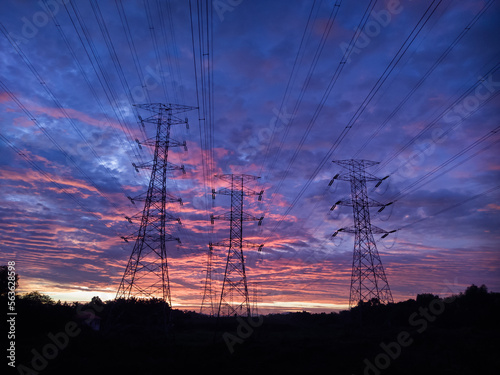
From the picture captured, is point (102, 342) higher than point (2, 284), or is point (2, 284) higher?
point (2, 284)

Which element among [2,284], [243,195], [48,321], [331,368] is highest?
[243,195]

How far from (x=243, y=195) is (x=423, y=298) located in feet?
220

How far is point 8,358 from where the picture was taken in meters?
29.9

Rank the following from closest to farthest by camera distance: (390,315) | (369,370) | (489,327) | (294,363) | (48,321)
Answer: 1. (369,370)
2. (294,363)
3. (48,321)
4. (489,327)
5. (390,315)

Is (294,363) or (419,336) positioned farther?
(419,336)

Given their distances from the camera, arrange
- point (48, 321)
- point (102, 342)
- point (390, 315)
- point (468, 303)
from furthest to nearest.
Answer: point (468, 303) → point (390, 315) → point (48, 321) → point (102, 342)

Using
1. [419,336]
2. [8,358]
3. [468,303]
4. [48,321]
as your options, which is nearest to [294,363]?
[419,336]

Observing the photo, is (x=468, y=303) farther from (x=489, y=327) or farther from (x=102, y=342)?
(x=102, y=342)

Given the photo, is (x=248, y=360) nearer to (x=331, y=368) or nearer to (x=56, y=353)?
(x=331, y=368)

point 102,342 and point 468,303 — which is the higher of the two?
point 468,303

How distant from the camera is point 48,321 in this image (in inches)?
1890

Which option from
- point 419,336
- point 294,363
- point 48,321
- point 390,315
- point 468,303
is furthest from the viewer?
point 468,303

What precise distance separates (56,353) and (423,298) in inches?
3321

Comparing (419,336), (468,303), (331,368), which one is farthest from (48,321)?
(468,303)
